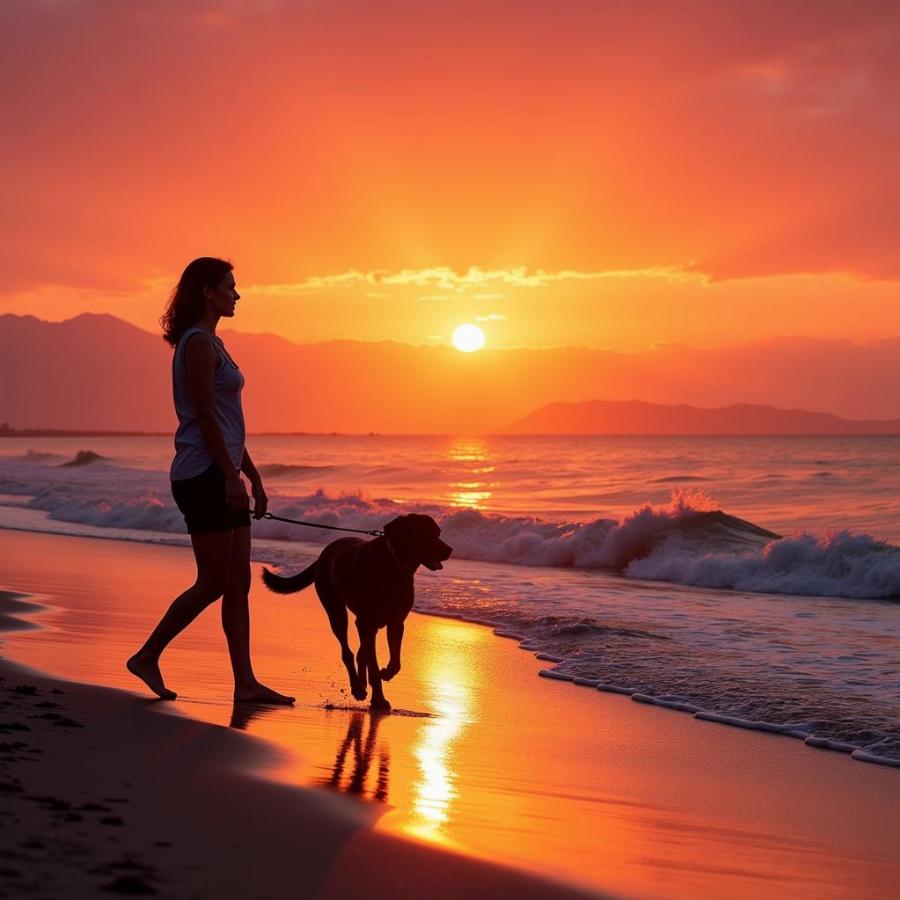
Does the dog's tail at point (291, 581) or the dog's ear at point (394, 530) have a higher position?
the dog's ear at point (394, 530)

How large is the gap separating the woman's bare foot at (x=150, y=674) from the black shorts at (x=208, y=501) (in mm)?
743

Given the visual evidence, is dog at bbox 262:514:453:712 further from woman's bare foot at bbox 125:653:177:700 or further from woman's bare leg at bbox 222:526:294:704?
woman's bare foot at bbox 125:653:177:700

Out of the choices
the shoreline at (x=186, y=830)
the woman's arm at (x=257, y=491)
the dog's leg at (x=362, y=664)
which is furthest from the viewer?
the dog's leg at (x=362, y=664)

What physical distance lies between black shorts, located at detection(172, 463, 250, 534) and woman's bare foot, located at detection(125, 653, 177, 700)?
743mm

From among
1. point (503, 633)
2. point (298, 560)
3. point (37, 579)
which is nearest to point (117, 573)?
point (37, 579)

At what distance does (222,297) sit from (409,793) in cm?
263

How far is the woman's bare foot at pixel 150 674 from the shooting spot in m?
5.72

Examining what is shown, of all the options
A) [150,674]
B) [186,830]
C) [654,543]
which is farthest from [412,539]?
[654,543]

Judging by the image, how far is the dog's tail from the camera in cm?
678

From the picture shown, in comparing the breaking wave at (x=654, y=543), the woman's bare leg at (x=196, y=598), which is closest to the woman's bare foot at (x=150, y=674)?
the woman's bare leg at (x=196, y=598)

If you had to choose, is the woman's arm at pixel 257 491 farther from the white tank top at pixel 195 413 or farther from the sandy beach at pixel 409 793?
the sandy beach at pixel 409 793

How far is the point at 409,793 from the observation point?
4199 millimetres

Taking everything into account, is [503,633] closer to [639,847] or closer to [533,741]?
[533,741]

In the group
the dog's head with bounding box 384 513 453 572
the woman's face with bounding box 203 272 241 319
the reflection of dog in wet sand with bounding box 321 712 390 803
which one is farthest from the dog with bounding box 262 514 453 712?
the woman's face with bounding box 203 272 241 319
